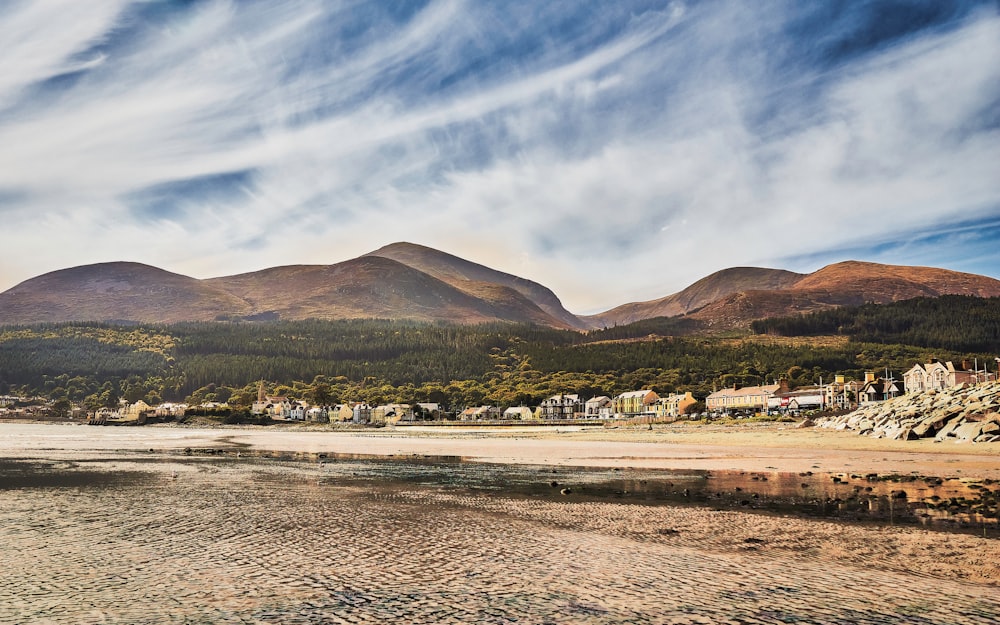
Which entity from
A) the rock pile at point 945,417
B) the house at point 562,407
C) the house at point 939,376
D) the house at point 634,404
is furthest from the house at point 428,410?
A: the rock pile at point 945,417

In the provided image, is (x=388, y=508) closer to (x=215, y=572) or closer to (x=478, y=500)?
(x=478, y=500)

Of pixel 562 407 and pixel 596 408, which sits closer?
pixel 596 408

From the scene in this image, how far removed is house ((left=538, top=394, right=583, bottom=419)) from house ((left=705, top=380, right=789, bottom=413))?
39.5 metres

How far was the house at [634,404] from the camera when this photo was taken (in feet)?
527

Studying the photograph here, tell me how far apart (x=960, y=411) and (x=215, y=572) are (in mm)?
54982

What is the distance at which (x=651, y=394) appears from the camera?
164625mm

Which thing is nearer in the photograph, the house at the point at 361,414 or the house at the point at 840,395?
the house at the point at 840,395

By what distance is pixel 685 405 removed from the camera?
147m

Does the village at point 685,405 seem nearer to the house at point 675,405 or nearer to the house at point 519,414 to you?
the house at point 675,405

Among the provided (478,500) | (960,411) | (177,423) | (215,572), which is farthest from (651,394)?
(215,572)

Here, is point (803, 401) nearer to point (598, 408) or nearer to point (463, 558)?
point (598, 408)

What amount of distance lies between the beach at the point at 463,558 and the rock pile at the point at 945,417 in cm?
1869

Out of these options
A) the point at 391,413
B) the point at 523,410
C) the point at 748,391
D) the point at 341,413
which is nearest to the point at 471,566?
the point at 748,391

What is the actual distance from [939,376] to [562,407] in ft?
326
